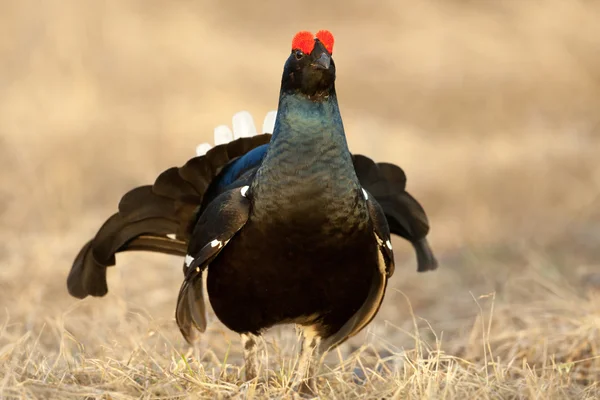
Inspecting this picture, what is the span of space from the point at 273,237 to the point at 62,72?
264 inches

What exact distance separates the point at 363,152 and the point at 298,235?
5.34m

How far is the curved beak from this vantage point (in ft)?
9.20

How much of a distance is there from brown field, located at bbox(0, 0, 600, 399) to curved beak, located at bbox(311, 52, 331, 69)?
92cm

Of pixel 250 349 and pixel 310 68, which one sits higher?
pixel 310 68

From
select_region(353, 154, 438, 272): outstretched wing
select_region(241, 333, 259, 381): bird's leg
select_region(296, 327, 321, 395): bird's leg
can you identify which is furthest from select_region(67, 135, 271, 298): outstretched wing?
select_region(296, 327, 321, 395): bird's leg

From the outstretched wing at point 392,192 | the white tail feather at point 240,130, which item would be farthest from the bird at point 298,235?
the outstretched wing at point 392,192

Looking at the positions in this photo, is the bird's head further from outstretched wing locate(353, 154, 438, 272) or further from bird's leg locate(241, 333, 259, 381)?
bird's leg locate(241, 333, 259, 381)

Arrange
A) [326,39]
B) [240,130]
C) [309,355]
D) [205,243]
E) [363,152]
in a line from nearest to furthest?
1. [326,39]
2. [205,243]
3. [309,355]
4. [240,130]
5. [363,152]

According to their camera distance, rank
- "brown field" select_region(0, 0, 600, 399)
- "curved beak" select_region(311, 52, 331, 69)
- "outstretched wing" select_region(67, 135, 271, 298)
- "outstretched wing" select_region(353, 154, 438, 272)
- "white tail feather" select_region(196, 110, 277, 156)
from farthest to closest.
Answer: "white tail feather" select_region(196, 110, 277, 156)
"outstretched wing" select_region(353, 154, 438, 272)
"outstretched wing" select_region(67, 135, 271, 298)
"brown field" select_region(0, 0, 600, 399)
"curved beak" select_region(311, 52, 331, 69)

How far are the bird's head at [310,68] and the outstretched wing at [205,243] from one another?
42cm

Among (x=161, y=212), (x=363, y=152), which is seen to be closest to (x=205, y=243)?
(x=161, y=212)

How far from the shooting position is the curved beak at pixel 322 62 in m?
2.80

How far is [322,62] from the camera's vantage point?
2.80m

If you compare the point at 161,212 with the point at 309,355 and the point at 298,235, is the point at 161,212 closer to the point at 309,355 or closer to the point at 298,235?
the point at 309,355
